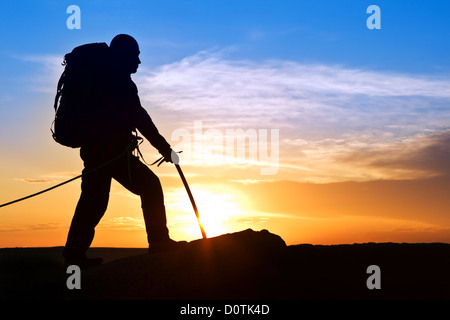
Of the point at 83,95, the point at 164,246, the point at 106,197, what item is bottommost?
the point at 164,246

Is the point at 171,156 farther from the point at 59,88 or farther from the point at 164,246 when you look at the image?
the point at 59,88

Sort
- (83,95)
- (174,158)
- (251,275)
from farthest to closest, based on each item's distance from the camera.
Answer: (174,158), (83,95), (251,275)

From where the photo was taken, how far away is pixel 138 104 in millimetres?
8062

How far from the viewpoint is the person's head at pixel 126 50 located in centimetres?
817

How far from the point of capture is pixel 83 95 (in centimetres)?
785

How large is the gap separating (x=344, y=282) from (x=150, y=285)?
2.37 meters

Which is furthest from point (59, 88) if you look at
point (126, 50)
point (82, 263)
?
point (82, 263)

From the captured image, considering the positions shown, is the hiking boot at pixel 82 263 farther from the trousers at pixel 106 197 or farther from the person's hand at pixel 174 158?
the person's hand at pixel 174 158

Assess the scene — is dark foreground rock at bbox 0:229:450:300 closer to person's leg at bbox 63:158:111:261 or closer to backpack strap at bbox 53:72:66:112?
person's leg at bbox 63:158:111:261

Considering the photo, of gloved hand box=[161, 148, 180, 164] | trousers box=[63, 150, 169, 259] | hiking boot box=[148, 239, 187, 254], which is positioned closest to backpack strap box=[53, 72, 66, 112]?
trousers box=[63, 150, 169, 259]

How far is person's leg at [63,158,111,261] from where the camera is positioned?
796 centimetres

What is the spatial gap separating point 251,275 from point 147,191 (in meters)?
2.17
